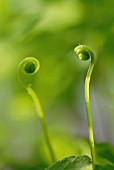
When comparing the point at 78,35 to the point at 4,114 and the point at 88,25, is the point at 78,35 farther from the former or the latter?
the point at 4,114

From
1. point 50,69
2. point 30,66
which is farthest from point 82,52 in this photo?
point 50,69

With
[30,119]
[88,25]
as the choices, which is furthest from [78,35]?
[30,119]

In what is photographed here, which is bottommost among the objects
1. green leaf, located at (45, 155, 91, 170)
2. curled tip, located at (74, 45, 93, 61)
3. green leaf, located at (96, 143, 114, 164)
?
green leaf, located at (96, 143, 114, 164)

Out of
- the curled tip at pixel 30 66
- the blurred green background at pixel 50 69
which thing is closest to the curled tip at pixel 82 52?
the curled tip at pixel 30 66

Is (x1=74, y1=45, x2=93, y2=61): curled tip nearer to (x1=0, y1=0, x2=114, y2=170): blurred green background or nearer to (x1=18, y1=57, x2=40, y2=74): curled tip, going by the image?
(x1=18, y1=57, x2=40, y2=74): curled tip

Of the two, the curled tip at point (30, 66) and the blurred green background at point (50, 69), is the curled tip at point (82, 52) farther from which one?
the blurred green background at point (50, 69)

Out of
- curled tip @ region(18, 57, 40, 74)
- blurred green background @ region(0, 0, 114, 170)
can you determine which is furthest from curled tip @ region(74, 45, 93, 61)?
blurred green background @ region(0, 0, 114, 170)
